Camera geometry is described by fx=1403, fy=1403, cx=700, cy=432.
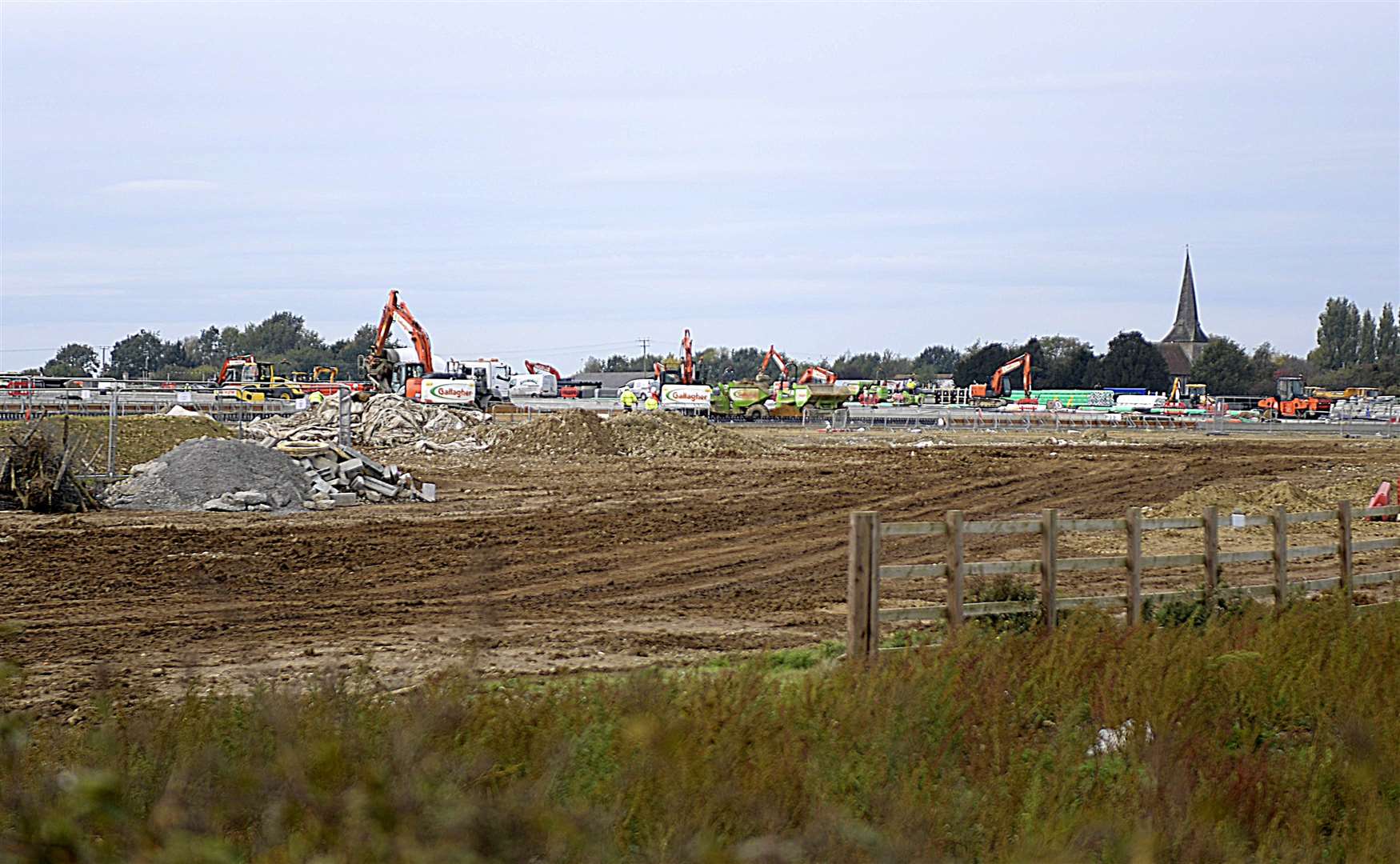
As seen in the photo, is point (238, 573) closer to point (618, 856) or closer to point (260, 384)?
point (618, 856)

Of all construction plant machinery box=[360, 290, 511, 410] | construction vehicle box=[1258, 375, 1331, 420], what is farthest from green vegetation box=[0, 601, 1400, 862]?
construction vehicle box=[1258, 375, 1331, 420]

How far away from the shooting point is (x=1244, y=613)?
13406 mm

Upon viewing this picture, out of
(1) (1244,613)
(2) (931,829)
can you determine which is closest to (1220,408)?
(1) (1244,613)

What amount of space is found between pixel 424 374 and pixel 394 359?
306 cm

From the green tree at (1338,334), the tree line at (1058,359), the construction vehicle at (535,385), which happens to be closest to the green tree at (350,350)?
the tree line at (1058,359)

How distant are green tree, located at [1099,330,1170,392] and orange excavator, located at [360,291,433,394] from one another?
85137 mm

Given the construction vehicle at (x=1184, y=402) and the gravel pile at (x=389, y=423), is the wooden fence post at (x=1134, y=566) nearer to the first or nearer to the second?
the gravel pile at (x=389, y=423)

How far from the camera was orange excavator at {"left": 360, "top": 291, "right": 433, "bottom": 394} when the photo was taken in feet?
212

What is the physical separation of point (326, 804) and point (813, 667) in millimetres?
9552

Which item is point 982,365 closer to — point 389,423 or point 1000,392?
point 1000,392

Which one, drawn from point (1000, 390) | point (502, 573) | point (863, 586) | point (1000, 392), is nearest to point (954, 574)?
point (863, 586)

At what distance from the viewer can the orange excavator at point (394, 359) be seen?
6462 cm

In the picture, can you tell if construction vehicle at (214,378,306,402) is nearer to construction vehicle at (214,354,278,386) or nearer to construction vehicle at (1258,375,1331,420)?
construction vehicle at (214,354,278,386)

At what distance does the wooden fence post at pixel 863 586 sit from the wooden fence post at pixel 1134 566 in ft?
10.1
